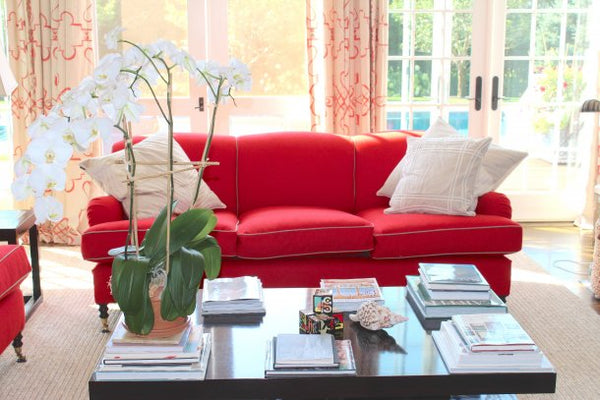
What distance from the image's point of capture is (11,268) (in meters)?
2.99

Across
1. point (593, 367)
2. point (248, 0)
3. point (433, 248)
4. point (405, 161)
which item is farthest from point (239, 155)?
point (593, 367)

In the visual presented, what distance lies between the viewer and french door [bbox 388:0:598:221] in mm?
5512

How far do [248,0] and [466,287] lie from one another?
339cm

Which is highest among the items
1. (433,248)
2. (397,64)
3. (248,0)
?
(248,0)

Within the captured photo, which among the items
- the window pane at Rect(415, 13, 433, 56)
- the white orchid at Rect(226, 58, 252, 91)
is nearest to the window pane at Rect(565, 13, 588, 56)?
the window pane at Rect(415, 13, 433, 56)

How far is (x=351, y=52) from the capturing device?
5.25 meters

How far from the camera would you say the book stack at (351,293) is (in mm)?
2676

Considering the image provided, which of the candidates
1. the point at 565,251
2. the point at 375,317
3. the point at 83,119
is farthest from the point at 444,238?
the point at 83,119

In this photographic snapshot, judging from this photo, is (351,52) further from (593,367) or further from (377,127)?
(593,367)

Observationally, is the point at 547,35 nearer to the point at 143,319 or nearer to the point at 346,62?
the point at 346,62

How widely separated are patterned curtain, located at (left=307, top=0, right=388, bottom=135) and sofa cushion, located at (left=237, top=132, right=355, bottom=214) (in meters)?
1.11

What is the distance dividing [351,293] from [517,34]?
3.55 metres

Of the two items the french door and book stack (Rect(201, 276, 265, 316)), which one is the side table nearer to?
book stack (Rect(201, 276, 265, 316))

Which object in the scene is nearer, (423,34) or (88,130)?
(88,130)
